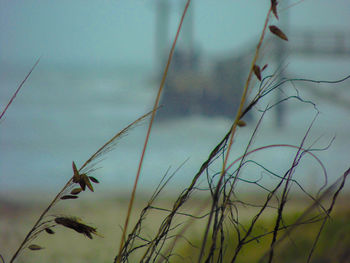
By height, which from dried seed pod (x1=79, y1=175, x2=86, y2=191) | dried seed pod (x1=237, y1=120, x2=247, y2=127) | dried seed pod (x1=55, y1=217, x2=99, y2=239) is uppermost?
dried seed pod (x1=237, y1=120, x2=247, y2=127)

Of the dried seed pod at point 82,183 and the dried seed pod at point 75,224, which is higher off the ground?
the dried seed pod at point 82,183

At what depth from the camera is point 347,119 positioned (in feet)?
4.95

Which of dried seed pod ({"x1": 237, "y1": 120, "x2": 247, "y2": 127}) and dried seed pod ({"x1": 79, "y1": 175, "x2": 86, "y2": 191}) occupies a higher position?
dried seed pod ({"x1": 237, "y1": 120, "x2": 247, "y2": 127})

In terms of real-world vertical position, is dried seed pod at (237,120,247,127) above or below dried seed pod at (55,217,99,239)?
above

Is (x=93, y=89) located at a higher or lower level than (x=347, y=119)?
higher

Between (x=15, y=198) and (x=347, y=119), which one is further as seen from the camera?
(x=347, y=119)

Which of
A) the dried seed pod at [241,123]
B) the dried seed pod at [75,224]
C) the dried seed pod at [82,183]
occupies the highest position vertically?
the dried seed pod at [241,123]

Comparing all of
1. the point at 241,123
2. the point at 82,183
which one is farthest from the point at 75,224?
the point at 241,123

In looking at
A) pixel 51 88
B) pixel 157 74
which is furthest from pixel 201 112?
pixel 51 88

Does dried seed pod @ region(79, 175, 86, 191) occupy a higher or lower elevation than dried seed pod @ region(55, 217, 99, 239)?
higher

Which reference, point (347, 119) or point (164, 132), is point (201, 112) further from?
point (347, 119)

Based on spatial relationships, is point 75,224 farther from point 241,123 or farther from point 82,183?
point 241,123

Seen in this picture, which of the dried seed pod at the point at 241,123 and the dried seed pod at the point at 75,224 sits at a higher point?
the dried seed pod at the point at 241,123

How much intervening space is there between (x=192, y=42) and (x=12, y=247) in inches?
40.0
